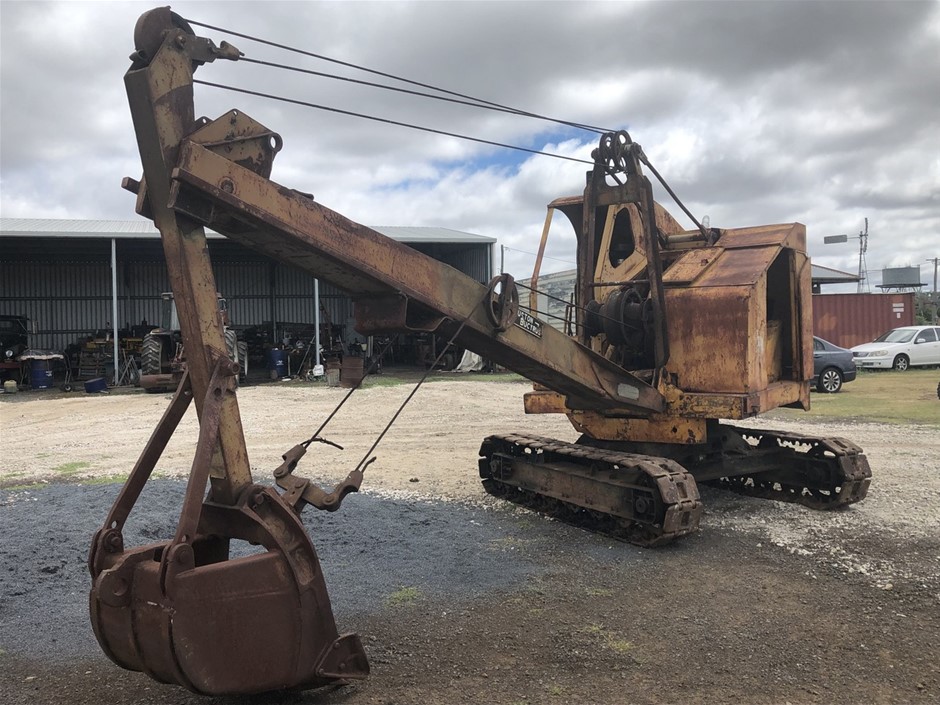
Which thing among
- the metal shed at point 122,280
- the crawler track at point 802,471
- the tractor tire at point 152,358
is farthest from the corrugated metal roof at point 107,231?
the crawler track at point 802,471

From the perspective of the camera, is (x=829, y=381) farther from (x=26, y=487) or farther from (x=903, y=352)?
(x=26, y=487)

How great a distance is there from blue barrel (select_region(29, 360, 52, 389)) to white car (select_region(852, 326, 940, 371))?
2350cm

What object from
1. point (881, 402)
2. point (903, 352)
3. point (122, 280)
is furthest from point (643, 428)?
point (122, 280)

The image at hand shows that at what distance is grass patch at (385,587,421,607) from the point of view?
15.7 feet

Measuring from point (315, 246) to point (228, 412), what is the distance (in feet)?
3.12

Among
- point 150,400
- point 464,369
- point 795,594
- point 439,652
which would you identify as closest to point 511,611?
point 439,652

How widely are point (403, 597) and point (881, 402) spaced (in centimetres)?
1383

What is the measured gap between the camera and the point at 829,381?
18031 millimetres

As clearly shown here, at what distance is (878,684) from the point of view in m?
3.73

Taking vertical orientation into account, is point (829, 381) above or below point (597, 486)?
Answer: above

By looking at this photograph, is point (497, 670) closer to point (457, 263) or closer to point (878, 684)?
point (878, 684)

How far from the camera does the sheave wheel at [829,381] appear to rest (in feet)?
59.0

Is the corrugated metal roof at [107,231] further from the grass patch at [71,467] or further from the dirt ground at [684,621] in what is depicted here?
the dirt ground at [684,621]

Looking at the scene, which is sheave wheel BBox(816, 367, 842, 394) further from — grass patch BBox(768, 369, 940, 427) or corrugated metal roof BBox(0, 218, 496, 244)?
corrugated metal roof BBox(0, 218, 496, 244)
